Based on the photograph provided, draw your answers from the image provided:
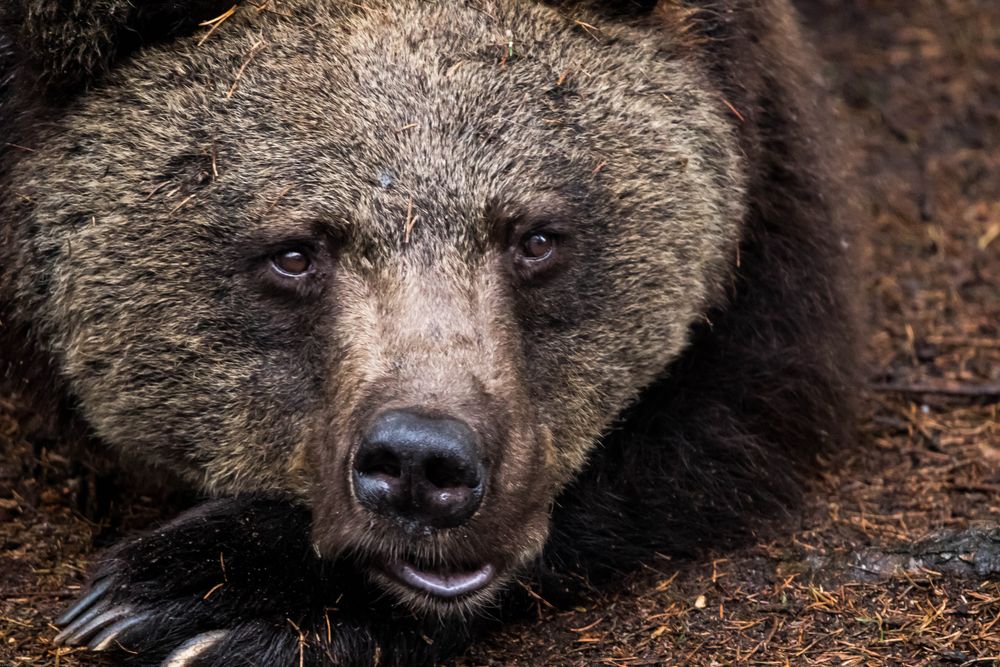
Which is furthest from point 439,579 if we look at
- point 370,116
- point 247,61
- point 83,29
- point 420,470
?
point 83,29

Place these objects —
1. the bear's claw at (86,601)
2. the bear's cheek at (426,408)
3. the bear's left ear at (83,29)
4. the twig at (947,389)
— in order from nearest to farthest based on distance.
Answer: the bear's cheek at (426,408) < the bear's left ear at (83,29) < the bear's claw at (86,601) < the twig at (947,389)

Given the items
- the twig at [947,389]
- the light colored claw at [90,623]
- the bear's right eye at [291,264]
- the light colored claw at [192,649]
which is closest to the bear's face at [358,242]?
the bear's right eye at [291,264]

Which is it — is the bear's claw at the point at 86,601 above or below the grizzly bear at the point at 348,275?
below

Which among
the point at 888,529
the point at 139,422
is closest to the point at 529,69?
the point at 139,422

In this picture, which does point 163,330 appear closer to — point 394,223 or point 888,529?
point 394,223

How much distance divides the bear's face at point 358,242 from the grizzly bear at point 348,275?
0.01 metres

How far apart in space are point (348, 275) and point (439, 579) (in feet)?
3.89

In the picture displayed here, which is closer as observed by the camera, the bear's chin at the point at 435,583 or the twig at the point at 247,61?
the bear's chin at the point at 435,583

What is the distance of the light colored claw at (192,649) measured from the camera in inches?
→ 199

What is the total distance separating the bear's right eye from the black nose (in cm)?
83

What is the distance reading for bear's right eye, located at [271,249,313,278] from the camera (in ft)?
17.1

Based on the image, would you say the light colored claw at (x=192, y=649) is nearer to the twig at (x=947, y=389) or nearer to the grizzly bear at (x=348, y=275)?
the grizzly bear at (x=348, y=275)

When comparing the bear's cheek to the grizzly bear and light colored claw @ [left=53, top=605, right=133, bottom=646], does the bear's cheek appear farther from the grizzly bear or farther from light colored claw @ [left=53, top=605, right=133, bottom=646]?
light colored claw @ [left=53, top=605, right=133, bottom=646]

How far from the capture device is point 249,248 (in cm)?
519
